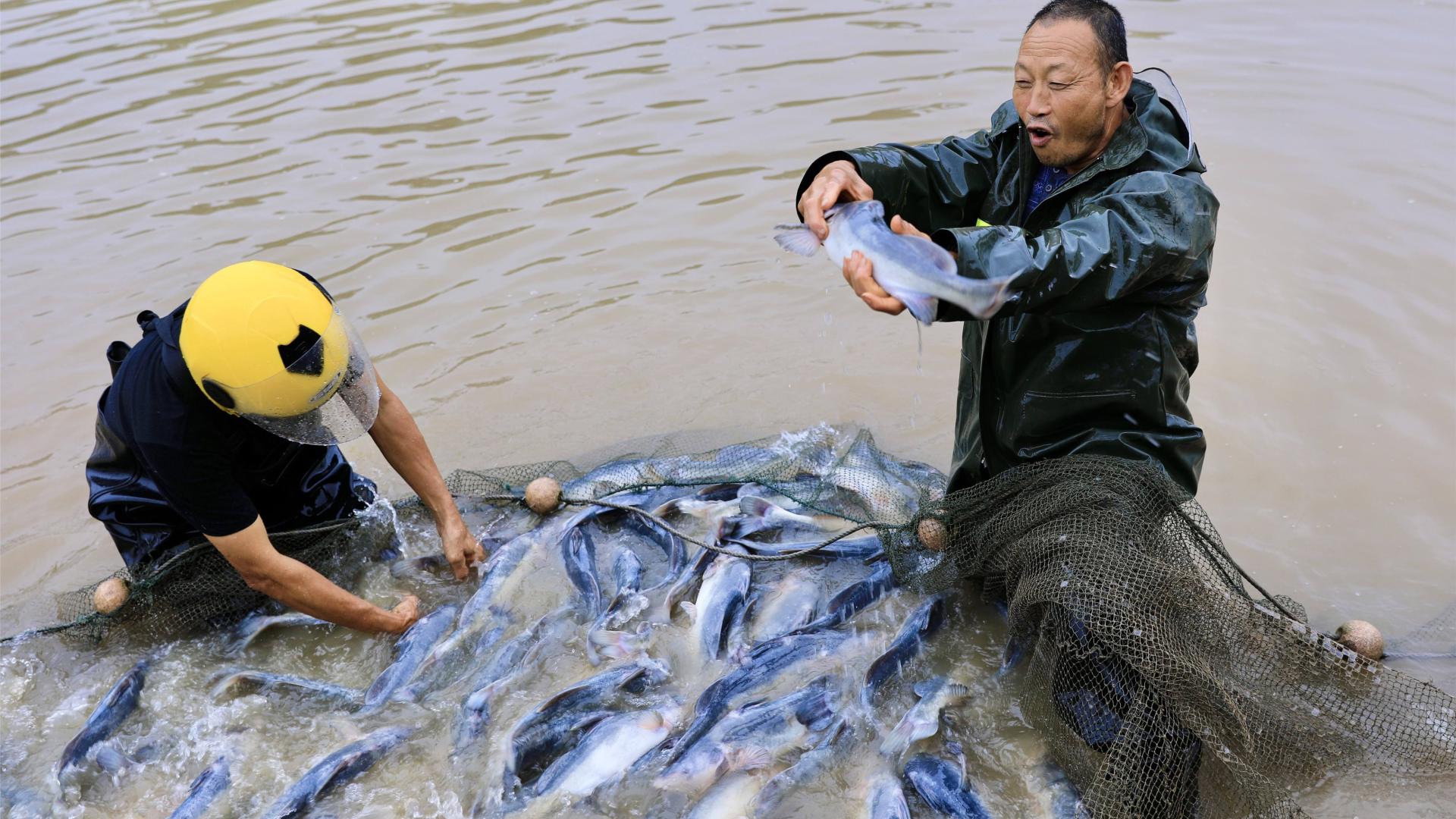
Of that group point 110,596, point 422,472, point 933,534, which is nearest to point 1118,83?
point 933,534

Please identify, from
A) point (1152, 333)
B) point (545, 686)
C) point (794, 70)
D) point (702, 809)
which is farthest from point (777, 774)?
point (794, 70)

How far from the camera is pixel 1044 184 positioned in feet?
11.8

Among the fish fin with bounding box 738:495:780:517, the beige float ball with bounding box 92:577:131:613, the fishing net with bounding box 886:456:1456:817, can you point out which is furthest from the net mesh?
the fish fin with bounding box 738:495:780:517

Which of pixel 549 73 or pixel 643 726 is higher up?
pixel 549 73

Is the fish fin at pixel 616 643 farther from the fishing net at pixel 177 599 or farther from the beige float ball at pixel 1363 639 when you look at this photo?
the beige float ball at pixel 1363 639

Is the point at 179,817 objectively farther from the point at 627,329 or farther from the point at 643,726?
the point at 627,329

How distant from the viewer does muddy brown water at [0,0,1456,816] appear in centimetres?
470

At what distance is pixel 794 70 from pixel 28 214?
21.1ft

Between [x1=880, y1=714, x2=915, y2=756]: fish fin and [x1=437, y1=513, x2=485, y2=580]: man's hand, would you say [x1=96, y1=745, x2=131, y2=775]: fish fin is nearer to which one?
[x1=437, y1=513, x2=485, y2=580]: man's hand

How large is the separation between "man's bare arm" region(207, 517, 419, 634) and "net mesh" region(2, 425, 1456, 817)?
694 mm

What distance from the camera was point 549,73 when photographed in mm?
9961

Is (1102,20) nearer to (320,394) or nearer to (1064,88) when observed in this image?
(1064,88)

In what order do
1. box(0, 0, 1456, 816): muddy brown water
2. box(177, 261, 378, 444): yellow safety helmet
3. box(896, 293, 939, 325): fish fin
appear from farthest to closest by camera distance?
box(0, 0, 1456, 816): muddy brown water, box(177, 261, 378, 444): yellow safety helmet, box(896, 293, 939, 325): fish fin

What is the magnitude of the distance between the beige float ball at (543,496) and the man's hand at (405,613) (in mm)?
720
